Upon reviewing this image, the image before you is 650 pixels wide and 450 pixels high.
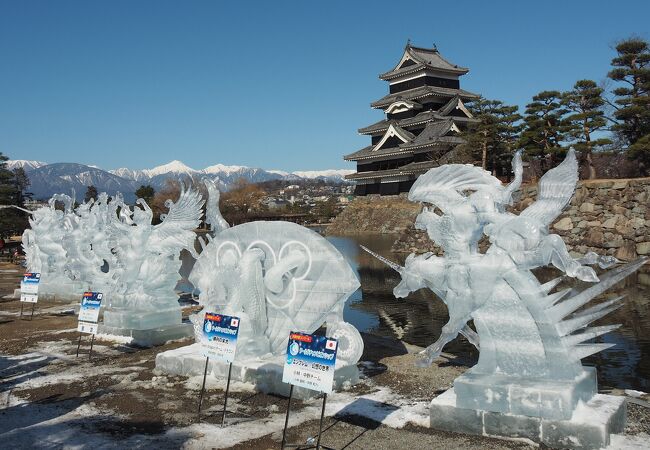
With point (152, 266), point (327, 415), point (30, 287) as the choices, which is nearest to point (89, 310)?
point (152, 266)

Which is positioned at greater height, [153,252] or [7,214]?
[7,214]

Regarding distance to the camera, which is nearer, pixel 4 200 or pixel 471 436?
pixel 471 436

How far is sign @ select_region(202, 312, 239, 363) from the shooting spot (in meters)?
6.93

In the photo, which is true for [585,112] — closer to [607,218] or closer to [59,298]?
[607,218]

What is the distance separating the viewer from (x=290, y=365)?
19.4 feet

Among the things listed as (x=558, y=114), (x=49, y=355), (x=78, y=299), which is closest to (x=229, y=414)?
(x=49, y=355)

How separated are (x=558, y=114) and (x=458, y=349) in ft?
65.8

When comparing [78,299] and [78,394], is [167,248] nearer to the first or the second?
[78,394]

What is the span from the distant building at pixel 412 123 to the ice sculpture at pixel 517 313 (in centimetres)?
3652

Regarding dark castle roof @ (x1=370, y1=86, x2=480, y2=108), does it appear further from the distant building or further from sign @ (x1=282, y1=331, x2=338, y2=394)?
sign @ (x1=282, y1=331, x2=338, y2=394)

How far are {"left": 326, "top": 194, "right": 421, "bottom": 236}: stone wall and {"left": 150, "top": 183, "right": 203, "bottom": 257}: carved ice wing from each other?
32.7 metres

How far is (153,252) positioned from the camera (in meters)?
12.3

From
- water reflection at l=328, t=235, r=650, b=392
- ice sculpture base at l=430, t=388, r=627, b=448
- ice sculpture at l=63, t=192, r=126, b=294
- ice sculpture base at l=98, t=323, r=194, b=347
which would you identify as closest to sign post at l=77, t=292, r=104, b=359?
ice sculpture base at l=98, t=323, r=194, b=347

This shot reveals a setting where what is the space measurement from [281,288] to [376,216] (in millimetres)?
40846
